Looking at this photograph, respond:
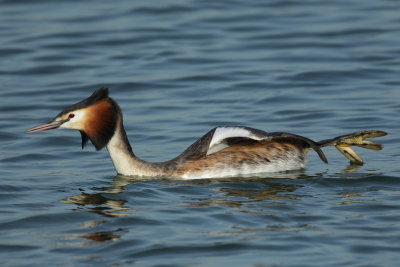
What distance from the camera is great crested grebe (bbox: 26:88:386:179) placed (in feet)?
30.5

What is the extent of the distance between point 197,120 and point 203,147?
3.05 metres

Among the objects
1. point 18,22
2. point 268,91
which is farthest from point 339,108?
point 18,22

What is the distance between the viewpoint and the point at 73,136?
12.2 meters

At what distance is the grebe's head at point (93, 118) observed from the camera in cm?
926

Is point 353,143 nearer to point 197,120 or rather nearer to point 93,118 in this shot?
point 93,118

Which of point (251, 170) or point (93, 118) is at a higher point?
point (93, 118)

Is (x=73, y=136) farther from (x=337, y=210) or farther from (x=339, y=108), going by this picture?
(x=337, y=210)

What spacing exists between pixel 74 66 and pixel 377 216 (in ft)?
30.9

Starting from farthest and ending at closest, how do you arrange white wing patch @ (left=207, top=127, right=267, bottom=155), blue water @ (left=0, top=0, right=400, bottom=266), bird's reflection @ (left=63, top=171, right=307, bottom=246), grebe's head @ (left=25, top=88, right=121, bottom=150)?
white wing patch @ (left=207, top=127, right=267, bottom=155), grebe's head @ (left=25, top=88, right=121, bottom=150), bird's reflection @ (left=63, top=171, right=307, bottom=246), blue water @ (left=0, top=0, right=400, bottom=266)

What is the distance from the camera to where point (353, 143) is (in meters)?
10.0

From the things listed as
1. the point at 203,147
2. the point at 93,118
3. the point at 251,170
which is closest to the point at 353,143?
the point at 251,170

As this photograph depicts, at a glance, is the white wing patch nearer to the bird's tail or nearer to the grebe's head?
the bird's tail

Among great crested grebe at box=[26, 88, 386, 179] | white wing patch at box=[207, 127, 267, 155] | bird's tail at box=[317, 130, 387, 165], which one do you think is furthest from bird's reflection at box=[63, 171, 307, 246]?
bird's tail at box=[317, 130, 387, 165]

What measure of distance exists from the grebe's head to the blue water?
1.80 feet
